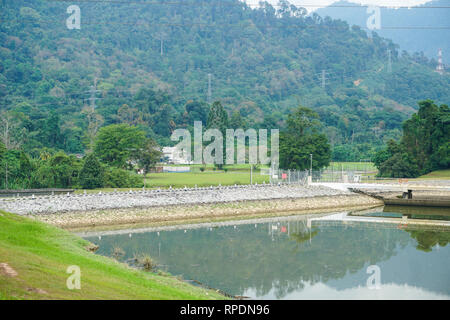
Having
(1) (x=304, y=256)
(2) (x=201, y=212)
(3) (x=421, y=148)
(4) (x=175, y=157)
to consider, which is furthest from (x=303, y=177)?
(4) (x=175, y=157)

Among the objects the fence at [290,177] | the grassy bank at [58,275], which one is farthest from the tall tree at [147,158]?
the grassy bank at [58,275]

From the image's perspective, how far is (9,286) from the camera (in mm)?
14086

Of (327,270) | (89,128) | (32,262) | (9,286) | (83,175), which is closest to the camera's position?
(9,286)

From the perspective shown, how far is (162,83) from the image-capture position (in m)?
158

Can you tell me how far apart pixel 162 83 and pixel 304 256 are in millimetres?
133947

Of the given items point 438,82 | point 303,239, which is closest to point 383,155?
point 303,239

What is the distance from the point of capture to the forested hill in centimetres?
11475

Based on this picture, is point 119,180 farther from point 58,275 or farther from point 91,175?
point 58,275

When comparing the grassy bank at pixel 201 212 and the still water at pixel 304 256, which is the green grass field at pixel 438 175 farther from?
the still water at pixel 304 256

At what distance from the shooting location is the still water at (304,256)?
877 inches

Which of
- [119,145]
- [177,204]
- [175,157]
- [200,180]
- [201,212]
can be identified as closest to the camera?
[177,204]

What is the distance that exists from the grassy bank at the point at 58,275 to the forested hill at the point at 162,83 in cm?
6102
